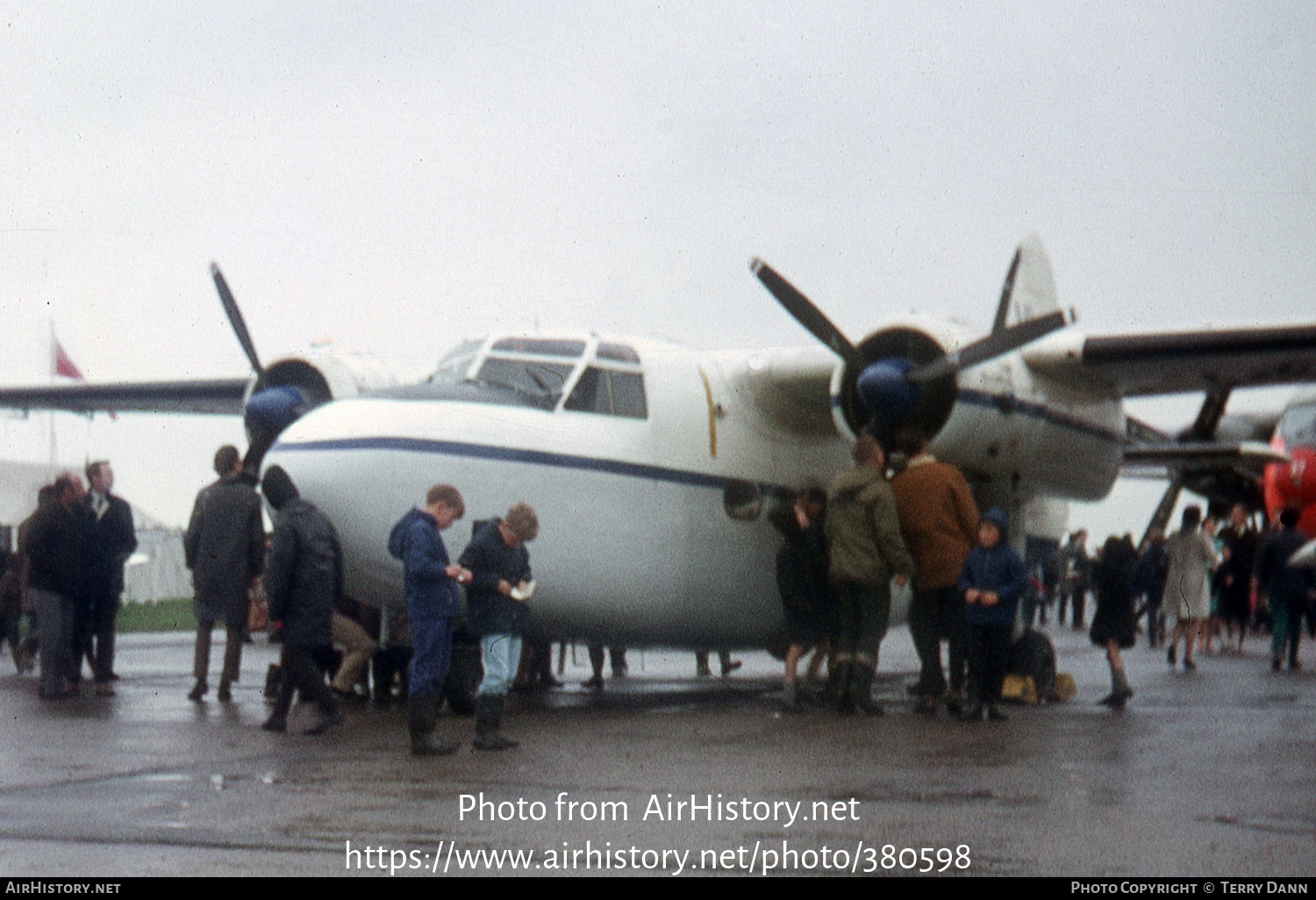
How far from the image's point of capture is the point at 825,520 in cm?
1138

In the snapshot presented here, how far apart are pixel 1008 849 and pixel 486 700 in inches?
158

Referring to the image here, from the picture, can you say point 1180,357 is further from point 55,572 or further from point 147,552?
point 147,552

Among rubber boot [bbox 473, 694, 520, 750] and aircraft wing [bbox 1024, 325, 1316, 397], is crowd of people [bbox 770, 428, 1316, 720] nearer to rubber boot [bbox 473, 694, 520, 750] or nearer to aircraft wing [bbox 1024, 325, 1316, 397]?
aircraft wing [bbox 1024, 325, 1316, 397]

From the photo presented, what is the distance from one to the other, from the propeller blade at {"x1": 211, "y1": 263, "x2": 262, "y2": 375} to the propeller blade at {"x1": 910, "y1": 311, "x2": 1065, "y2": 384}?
6350 mm

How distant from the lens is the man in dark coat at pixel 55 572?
40.1 feet

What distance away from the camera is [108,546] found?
42.3 feet

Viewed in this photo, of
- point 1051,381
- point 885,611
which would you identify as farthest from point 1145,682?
point 885,611

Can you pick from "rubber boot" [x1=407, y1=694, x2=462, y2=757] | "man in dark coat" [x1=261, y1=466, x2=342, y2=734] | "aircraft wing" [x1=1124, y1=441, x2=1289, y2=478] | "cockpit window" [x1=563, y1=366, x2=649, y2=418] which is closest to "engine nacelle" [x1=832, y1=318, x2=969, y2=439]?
"cockpit window" [x1=563, y1=366, x2=649, y2=418]

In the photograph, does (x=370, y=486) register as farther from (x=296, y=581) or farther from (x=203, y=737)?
(x=203, y=737)

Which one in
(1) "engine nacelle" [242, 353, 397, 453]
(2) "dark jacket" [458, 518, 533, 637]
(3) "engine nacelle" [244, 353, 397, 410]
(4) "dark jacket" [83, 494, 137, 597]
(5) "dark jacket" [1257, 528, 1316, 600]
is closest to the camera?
(2) "dark jacket" [458, 518, 533, 637]

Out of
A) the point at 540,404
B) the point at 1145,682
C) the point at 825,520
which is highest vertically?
the point at 540,404

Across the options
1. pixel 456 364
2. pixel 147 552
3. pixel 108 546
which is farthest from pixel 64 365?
pixel 456 364

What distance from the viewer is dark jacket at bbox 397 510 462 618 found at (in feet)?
27.7

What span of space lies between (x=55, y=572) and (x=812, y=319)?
260 inches
